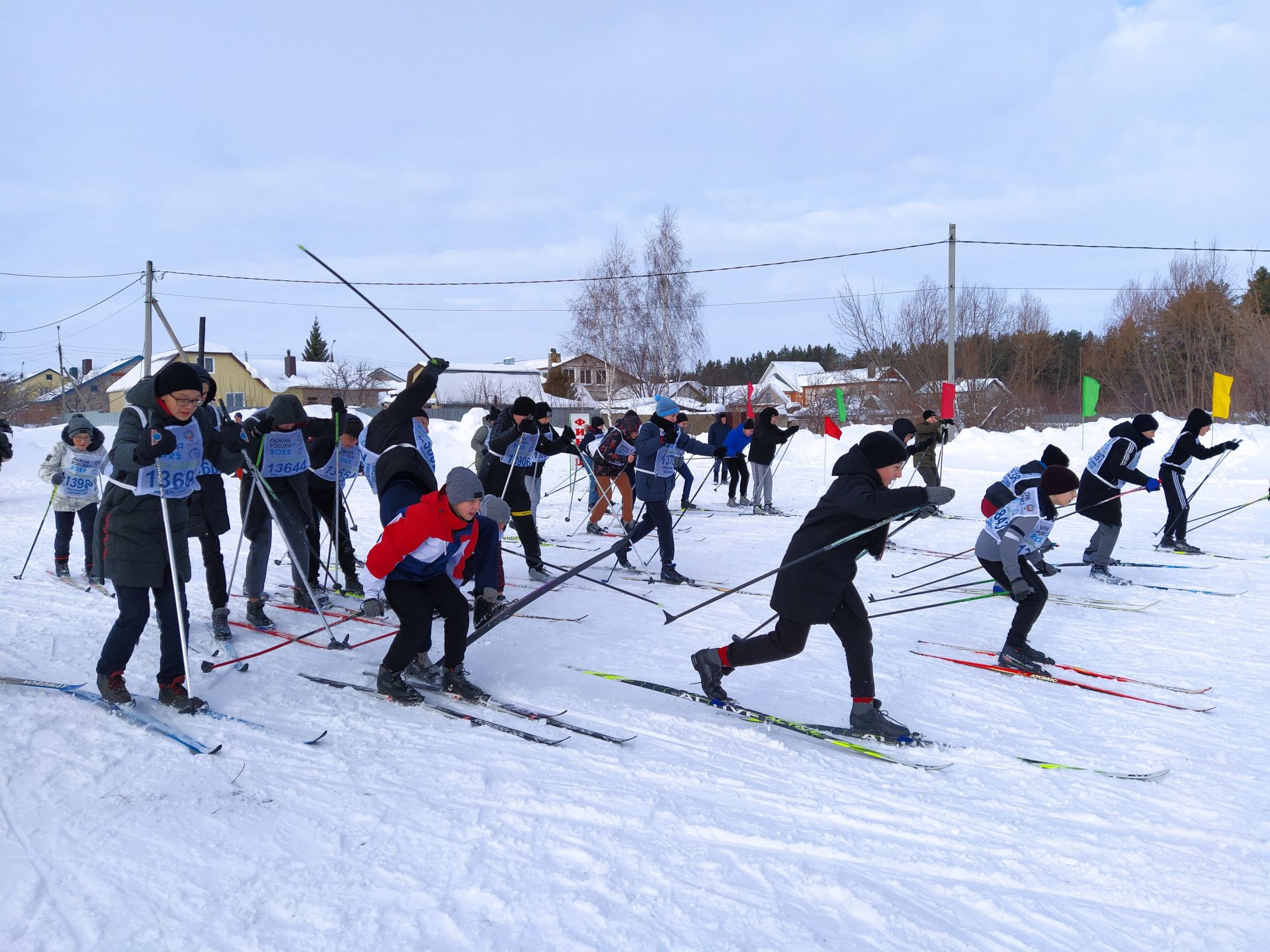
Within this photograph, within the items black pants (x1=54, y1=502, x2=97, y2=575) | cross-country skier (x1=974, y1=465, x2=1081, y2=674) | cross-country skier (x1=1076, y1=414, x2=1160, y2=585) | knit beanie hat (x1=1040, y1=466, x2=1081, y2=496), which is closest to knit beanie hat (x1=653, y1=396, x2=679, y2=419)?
Result: cross-country skier (x1=974, y1=465, x2=1081, y2=674)

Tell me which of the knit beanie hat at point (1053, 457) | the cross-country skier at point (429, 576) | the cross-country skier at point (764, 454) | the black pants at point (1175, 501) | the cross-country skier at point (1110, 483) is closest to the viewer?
the cross-country skier at point (429, 576)

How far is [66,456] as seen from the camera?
24.1 ft

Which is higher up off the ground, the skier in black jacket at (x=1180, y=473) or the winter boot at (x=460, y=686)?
the skier in black jacket at (x=1180, y=473)

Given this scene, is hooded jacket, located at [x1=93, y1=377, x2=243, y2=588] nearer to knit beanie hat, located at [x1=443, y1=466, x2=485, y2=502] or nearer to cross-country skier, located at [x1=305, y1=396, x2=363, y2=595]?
knit beanie hat, located at [x1=443, y1=466, x2=485, y2=502]

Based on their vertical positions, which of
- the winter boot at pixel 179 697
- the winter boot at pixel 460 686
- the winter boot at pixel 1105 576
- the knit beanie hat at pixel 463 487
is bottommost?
the winter boot at pixel 1105 576

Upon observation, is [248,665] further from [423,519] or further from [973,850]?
[973,850]

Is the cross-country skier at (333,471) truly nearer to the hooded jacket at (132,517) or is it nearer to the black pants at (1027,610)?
the hooded jacket at (132,517)

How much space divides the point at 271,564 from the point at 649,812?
5.79 meters

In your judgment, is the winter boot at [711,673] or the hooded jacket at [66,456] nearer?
the winter boot at [711,673]

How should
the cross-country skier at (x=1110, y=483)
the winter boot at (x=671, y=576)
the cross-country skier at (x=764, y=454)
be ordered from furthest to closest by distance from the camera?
the cross-country skier at (x=764, y=454)
the cross-country skier at (x=1110, y=483)
the winter boot at (x=671, y=576)

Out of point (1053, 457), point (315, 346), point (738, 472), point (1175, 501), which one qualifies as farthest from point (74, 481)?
point (315, 346)

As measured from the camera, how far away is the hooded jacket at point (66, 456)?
7.03 meters

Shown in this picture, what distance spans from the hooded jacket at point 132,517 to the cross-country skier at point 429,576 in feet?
3.14

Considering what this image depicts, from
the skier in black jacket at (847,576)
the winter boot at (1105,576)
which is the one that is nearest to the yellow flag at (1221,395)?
the winter boot at (1105,576)
